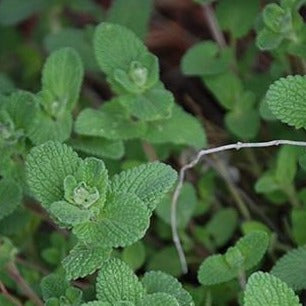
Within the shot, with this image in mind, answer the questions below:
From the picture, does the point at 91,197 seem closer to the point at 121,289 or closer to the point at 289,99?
the point at 121,289

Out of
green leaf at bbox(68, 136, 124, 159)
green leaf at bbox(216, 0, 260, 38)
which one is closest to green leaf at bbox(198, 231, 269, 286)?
green leaf at bbox(68, 136, 124, 159)

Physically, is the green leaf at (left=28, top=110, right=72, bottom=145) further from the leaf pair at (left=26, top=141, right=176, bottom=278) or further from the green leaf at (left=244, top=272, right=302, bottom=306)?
the green leaf at (left=244, top=272, right=302, bottom=306)

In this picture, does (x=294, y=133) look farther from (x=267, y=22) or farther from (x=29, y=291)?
(x=29, y=291)

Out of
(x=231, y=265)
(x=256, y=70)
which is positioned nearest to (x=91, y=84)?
(x=256, y=70)

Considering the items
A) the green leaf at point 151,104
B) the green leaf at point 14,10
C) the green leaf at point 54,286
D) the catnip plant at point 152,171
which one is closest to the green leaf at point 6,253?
the catnip plant at point 152,171

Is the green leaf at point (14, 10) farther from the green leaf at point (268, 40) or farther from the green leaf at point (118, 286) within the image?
the green leaf at point (118, 286)

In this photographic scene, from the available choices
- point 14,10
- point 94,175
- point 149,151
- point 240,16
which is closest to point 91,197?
point 94,175
